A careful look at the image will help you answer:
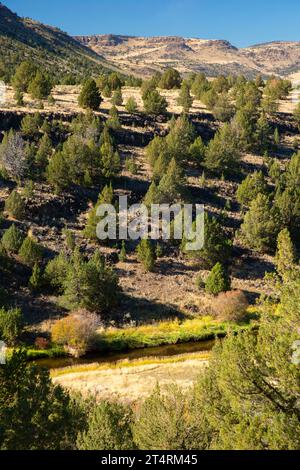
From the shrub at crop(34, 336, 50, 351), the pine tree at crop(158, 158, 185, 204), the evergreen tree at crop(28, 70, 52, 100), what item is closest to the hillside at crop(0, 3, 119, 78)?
the evergreen tree at crop(28, 70, 52, 100)

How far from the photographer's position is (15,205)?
57.9 meters

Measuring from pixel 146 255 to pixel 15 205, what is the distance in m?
20.2

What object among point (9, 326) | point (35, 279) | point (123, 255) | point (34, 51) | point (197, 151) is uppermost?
point (34, 51)

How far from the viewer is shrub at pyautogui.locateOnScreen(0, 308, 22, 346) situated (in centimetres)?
4275

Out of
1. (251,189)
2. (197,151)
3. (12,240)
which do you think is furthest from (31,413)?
(197,151)

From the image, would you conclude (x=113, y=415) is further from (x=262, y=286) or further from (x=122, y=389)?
(x=262, y=286)

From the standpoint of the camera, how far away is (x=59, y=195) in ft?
215

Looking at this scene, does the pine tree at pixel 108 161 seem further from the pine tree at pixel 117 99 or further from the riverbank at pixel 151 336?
the riverbank at pixel 151 336

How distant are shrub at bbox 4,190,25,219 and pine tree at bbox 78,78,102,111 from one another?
3294 cm

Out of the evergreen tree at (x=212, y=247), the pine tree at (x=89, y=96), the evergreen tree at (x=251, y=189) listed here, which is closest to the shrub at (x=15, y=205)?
the evergreen tree at (x=212, y=247)

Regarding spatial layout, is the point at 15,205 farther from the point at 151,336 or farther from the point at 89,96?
the point at 89,96

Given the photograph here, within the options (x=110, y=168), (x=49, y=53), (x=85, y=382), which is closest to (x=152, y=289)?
(x=85, y=382)

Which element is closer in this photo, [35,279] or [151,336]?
[151,336]

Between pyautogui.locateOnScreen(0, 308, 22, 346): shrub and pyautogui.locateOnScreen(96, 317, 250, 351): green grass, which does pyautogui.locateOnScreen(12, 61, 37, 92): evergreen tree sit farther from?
pyautogui.locateOnScreen(96, 317, 250, 351): green grass
